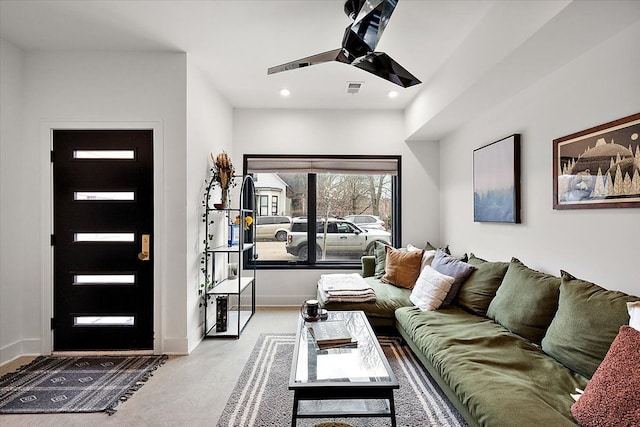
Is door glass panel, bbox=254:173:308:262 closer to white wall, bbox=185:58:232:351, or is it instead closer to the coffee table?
white wall, bbox=185:58:232:351

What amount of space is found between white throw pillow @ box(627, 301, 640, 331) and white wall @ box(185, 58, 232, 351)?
3107 mm

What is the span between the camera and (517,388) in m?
1.60

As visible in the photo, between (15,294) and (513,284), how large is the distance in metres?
4.26

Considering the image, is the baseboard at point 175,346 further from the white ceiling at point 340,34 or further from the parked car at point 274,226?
the white ceiling at point 340,34

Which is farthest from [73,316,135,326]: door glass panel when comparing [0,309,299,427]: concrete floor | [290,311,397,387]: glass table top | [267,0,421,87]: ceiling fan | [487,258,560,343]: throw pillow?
[487,258,560,343]: throw pillow

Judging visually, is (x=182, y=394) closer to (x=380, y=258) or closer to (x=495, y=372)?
(x=495, y=372)

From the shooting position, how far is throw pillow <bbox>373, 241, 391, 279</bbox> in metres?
4.16

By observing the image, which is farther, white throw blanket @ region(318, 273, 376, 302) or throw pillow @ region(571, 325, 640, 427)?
white throw blanket @ region(318, 273, 376, 302)

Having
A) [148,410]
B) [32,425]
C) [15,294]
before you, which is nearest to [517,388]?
[148,410]

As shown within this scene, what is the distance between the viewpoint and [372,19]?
2.02 meters

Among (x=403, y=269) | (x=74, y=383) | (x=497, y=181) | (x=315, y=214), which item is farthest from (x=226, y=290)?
(x=497, y=181)

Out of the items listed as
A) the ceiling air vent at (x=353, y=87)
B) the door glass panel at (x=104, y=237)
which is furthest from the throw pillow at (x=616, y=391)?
the door glass panel at (x=104, y=237)

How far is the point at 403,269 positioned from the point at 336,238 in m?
1.20

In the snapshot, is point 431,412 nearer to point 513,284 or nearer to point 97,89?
point 513,284
